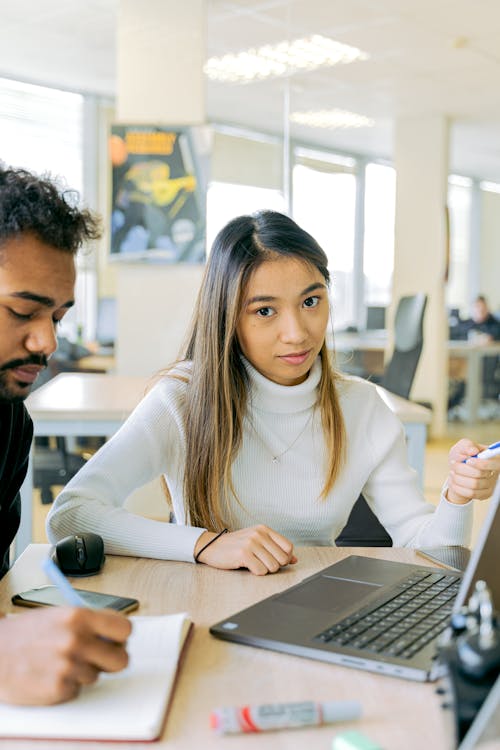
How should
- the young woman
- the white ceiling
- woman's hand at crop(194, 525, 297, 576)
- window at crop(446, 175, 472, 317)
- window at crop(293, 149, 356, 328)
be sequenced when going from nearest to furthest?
woman's hand at crop(194, 525, 297, 576), the young woman, the white ceiling, window at crop(293, 149, 356, 328), window at crop(446, 175, 472, 317)

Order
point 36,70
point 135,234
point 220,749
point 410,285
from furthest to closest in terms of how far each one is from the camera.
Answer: point 410,285 < point 36,70 < point 135,234 < point 220,749

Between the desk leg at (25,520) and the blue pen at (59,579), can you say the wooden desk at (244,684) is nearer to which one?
the blue pen at (59,579)

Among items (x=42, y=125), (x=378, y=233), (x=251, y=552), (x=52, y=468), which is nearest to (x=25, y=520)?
(x=52, y=468)

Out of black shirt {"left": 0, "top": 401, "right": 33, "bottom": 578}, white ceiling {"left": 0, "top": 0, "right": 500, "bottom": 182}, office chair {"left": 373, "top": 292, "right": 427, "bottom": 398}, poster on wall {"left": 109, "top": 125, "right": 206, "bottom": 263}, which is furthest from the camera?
white ceiling {"left": 0, "top": 0, "right": 500, "bottom": 182}

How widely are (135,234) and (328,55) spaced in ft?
7.35

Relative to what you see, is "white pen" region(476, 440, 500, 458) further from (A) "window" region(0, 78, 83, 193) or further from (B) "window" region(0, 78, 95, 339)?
(A) "window" region(0, 78, 83, 193)

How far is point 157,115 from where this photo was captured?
4.05m

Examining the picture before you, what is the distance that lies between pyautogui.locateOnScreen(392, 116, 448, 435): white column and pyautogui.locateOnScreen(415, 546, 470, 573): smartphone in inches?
224

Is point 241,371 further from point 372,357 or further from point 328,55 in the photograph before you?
point 372,357

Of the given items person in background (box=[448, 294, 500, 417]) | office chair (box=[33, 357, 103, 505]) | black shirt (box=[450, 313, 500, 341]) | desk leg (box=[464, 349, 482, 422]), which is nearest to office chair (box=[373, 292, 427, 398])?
office chair (box=[33, 357, 103, 505])

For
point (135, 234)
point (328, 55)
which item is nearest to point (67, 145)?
point (328, 55)

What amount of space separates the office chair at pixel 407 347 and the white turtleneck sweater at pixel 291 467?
2.20 m

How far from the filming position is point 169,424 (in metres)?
1.47

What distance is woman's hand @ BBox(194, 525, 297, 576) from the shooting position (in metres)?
1.14
